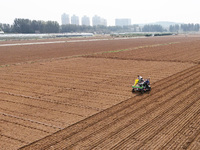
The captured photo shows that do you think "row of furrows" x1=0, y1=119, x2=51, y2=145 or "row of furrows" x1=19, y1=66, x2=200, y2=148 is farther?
"row of furrows" x1=0, y1=119, x2=51, y2=145

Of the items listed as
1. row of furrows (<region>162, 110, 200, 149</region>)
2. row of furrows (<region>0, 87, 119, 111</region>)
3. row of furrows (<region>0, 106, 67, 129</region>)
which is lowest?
row of furrows (<region>162, 110, 200, 149</region>)

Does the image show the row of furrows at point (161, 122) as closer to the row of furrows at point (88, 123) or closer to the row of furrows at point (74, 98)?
the row of furrows at point (88, 123)

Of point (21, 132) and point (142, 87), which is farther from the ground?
point (142, 87)

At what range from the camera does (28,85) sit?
60.0 ft

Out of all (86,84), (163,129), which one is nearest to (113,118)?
(163,129)

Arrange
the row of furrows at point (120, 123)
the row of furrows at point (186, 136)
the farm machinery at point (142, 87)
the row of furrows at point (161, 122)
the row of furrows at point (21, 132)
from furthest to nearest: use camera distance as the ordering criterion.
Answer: the farm machinery at point (142, 87) → the row of furrows at point (21, 132) → the row of furrows at point (120, 123) → the row of furrows at point (161, 122) → the row of furrows at point (186, 136)

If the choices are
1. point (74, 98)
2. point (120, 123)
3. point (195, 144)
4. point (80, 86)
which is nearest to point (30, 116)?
point (74, 98)

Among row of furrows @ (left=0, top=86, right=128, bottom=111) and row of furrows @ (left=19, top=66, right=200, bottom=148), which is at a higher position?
row of furrows @ (left=0, top=86, right=128, bottom=111)

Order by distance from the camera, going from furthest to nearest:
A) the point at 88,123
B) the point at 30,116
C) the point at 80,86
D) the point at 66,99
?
1. the point at 80,86
2. the point at 66,99
3. the point at 30,116
4. the point at 88,123

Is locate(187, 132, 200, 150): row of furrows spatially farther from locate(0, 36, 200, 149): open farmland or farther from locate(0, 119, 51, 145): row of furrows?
locate(0, 119, 51, 145): row of furrows

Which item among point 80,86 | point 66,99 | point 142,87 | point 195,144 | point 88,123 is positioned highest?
point 142,87

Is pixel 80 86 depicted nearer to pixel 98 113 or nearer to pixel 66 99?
pixel 66 99

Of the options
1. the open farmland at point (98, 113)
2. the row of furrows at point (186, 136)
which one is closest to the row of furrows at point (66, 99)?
the open farmland at point (98, 113)

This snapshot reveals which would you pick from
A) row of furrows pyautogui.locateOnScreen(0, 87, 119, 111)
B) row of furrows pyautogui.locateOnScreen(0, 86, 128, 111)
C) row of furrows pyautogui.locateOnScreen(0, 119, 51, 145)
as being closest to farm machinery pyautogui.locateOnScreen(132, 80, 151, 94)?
row of furrows pyautogui.locateOnScreen(0, 86, 128, 111)
